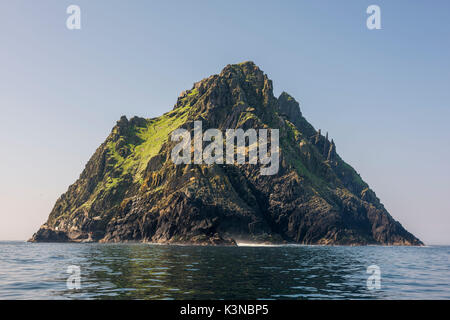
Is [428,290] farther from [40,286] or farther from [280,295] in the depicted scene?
[40,286]

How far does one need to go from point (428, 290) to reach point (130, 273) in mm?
32742

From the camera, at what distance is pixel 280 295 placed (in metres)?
32.8

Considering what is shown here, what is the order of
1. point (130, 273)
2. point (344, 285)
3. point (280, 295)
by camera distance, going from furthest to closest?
point (130, 273), point (344, 285), point (280, 295)

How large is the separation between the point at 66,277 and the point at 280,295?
83.1 feet
